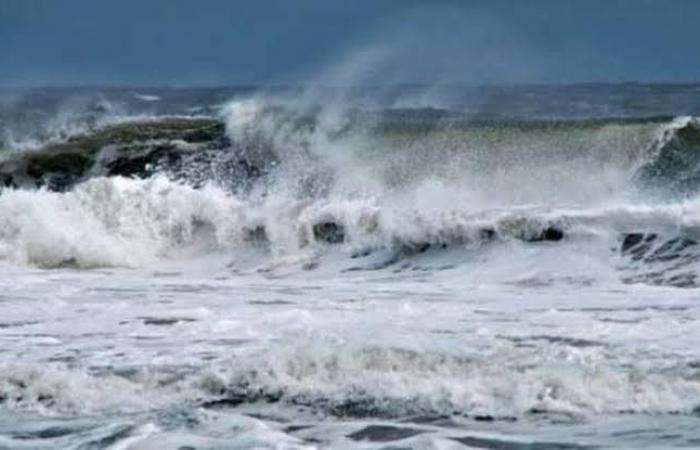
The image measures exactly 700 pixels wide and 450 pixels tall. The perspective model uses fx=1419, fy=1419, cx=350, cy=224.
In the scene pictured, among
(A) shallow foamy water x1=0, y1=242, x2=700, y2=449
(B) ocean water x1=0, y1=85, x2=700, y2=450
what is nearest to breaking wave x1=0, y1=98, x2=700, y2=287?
(B) ocean water x1=0, y1=85, x2=700, y2=450

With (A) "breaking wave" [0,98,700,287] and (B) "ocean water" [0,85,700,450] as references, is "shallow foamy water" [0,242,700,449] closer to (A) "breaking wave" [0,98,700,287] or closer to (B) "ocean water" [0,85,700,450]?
(B) "ocean water" [0,85,700,450]

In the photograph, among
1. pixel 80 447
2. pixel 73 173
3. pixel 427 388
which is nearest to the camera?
pixel 80 447

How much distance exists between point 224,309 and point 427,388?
3.61 metres

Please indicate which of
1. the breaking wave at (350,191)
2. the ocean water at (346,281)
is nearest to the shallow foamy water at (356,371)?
the ocean water at (346,281)

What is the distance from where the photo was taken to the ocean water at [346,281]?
744 centimetres

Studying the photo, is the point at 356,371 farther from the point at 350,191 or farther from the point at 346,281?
the point at 350,191

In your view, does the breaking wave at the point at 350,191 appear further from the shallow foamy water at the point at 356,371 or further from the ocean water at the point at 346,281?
the shallow foamy water at the point at 356,371

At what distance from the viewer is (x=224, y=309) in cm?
Result: 1109

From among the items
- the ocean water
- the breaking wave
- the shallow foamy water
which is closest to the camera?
the shallow foamy water

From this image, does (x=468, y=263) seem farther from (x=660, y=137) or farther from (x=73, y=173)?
(x=73, y=173)

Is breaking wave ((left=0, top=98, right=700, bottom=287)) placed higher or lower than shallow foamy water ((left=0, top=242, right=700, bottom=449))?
higher

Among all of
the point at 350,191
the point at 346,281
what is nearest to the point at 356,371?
the point at 346,281

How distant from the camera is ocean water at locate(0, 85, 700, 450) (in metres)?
7.44

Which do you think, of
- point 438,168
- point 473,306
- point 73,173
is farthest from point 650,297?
point 73,173
